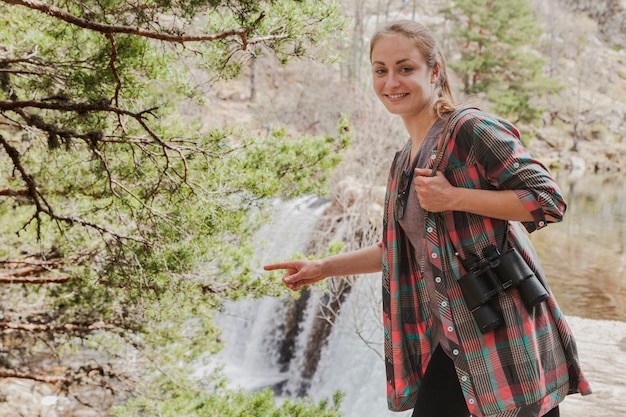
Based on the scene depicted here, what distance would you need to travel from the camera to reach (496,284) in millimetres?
1166

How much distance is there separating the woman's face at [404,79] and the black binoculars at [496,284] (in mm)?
395

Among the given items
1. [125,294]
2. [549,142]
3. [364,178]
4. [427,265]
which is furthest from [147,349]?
[549,142]

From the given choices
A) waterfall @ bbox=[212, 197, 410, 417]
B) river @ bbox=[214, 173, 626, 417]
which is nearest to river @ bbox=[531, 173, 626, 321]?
river @ bbox=[214, 173, 626, 417]

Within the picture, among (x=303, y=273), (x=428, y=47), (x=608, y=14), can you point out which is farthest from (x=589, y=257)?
(x=608, y=14)

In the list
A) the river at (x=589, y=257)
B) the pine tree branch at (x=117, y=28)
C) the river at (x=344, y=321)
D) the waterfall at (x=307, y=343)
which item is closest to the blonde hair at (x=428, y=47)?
the pine tree branch at (x=117, y=28)

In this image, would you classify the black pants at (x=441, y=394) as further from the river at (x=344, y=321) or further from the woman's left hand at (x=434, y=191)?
the river at (x=344, y=321)

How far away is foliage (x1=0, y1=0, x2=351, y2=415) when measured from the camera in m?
2.37

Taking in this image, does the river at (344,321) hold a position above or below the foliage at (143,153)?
below

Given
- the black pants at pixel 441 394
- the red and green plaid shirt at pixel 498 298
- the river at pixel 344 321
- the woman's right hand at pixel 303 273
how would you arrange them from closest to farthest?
the red and green plaid shirt at pixel 498 298 → the black pants at pixel 441 394 → the woman's right hand at pixel 303 273 → the river at pixel 344 321

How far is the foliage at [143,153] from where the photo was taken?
93.3 inches

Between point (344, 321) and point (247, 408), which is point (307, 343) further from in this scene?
point (247, 408)

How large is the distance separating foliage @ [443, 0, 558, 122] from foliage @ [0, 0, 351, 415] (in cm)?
1608

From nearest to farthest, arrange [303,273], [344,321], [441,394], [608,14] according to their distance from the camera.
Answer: [441,394], [303,273], [344,321], [608,14]

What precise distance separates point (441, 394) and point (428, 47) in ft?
2.57
